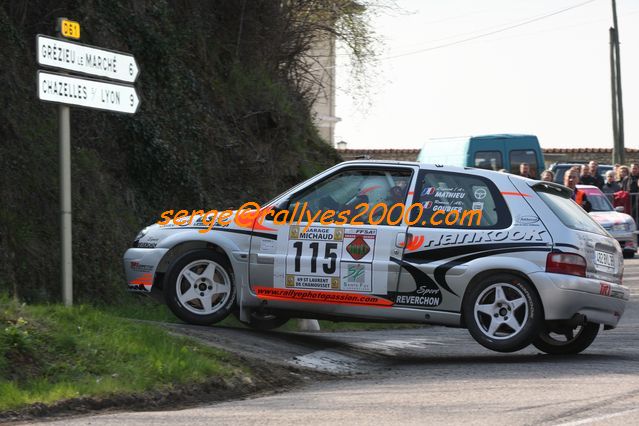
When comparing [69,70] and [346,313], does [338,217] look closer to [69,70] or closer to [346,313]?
[346,313]

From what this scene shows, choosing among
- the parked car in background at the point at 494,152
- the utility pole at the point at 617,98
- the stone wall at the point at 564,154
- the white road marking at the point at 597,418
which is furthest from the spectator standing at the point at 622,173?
the stone wall at the point at 564,154

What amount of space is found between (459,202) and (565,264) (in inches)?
44.2

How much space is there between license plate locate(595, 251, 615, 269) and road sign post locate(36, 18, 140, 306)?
4.51m

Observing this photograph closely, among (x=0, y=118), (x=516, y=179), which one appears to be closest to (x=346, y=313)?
(x=516, y=179)

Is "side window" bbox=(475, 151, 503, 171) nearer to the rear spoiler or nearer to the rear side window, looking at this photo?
the rear spoiler

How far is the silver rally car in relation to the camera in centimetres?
1113

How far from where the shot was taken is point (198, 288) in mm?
12344

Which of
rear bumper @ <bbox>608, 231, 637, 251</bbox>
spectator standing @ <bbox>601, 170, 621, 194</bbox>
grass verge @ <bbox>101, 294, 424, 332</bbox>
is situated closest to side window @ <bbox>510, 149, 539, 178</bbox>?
spectator standing @ <bbox>601, 170, 621, 194</bbox>

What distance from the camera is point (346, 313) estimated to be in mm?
11531

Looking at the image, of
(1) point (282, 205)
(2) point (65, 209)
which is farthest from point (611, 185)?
(2) point (65, 209)

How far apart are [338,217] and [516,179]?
5.43ft

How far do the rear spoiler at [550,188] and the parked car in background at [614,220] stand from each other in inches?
594

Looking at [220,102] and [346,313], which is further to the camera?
[220,102]

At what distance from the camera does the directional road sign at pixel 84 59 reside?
1120cm
